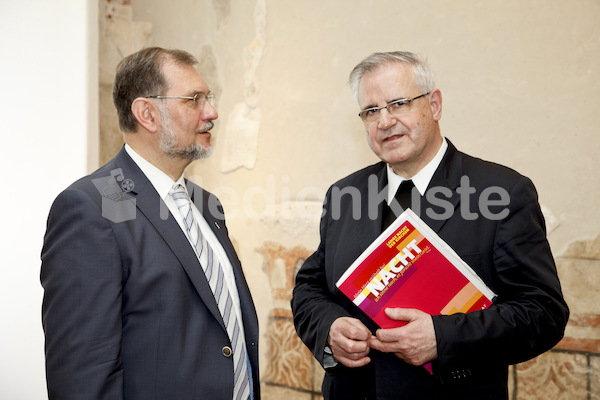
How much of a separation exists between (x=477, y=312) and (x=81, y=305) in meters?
1.28

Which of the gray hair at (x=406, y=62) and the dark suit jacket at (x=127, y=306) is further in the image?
the gray hair at (x=406, y=62)

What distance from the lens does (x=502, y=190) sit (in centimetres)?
197

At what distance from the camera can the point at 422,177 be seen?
7.05 feet

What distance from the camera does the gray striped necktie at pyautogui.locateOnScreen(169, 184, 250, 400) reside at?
2.04 m

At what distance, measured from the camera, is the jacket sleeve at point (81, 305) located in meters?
1.68

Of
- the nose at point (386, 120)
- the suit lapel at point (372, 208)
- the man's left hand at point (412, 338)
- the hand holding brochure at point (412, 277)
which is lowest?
the man's left hand at point (412, 338)

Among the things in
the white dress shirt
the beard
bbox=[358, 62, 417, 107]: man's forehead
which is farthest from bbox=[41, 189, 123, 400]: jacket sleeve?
bbox=[358, 62, 417, 107]: man's forehead

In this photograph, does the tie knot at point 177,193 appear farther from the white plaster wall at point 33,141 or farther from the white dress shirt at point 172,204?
the white plaster wall at point 33,141

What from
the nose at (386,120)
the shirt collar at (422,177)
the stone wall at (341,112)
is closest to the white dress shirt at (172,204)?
the shirt collar at (422,177)

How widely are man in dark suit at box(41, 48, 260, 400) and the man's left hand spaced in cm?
57

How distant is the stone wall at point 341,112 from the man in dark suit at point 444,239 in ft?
4.49

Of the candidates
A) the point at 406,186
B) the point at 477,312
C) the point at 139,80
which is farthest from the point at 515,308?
the point at 139,80

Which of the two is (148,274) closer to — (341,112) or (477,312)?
(477,312)

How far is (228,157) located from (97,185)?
2.54 metres
